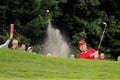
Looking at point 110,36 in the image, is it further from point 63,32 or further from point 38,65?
point 38,65

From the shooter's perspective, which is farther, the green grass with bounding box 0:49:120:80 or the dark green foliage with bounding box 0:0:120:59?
the dark green foliage with bounding box 0:0:120:59

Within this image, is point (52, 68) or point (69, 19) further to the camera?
point (69, 19)

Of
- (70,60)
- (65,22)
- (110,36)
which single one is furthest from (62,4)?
(70,60)

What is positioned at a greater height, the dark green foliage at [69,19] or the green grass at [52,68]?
the dark green foliage at [69,19]

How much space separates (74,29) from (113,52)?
2.85 meters

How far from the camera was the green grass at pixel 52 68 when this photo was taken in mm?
9914

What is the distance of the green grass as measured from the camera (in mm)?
9914

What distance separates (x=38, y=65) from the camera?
11.4 metres

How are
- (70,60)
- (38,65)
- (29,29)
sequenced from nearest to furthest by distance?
(38,65), (70,60), (29,29)

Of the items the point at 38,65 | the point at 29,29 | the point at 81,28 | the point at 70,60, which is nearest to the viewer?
the point at 38,65

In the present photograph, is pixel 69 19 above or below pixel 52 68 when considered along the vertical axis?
above

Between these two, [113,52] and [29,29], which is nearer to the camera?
[29,29]

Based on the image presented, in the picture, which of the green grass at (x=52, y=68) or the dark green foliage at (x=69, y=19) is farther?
the dark green foliage at (x=69, y=19)

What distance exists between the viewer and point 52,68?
1112cm
